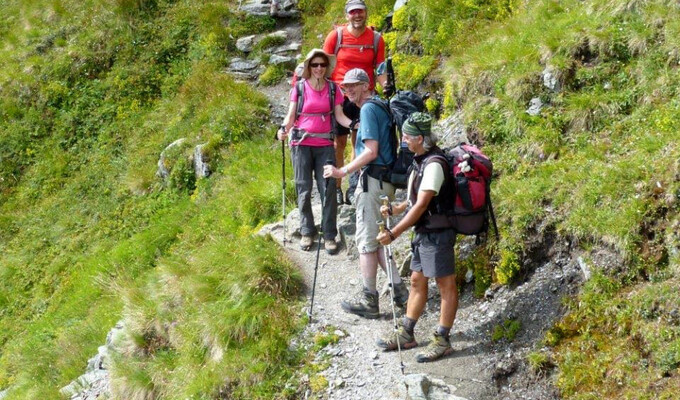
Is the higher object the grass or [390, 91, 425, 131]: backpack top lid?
[390, 91, 425, 131]: backpack top lid

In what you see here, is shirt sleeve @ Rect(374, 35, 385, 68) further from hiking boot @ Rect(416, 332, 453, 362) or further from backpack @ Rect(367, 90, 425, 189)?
hiking boot @ Rect(416, 332, 453, 362)

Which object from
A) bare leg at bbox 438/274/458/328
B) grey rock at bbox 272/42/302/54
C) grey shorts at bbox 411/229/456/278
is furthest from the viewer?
grey rock at bbox 272/42/302/54

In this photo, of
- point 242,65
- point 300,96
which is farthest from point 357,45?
point 242,65

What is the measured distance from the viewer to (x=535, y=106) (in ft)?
33.6

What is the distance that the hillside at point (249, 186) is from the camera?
7254 millimetres

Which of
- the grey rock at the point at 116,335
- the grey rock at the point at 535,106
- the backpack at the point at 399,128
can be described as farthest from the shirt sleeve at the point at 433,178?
the grey rock at the point at 116,335

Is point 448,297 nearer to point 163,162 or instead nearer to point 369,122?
point 369,122

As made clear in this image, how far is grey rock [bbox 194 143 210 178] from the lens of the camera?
15000 millimetres

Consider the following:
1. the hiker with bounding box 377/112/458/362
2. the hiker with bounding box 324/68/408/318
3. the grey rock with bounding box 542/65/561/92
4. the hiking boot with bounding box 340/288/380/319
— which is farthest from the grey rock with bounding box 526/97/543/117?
the hiking boot with bounding box 340/288/380/319

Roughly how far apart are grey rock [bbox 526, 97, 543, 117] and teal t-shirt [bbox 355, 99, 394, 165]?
10.8 feet

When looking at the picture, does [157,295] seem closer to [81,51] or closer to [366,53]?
[366,53]

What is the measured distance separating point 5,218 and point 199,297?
415 inches

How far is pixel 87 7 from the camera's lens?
22078 millimetres

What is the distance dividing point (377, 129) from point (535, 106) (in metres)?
3.58
